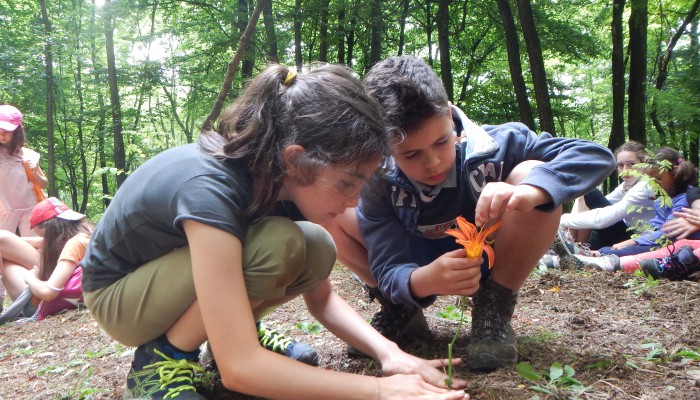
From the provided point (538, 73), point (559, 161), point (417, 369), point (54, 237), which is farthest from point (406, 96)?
point (538, 73)

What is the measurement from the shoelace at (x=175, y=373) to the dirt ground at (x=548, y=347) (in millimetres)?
200

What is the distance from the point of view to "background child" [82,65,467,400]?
140 centimetres

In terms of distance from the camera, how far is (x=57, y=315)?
421 centimetres

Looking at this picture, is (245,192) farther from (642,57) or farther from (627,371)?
(642,57)

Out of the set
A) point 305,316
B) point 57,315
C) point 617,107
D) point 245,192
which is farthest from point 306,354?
point 617,107

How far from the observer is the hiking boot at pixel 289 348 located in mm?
1992

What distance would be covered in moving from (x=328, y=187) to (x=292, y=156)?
147 millimetres

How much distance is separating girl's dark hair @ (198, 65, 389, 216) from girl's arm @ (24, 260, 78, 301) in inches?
120

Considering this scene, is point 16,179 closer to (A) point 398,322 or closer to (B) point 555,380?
(A) point 398,322

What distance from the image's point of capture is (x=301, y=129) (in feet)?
5.07

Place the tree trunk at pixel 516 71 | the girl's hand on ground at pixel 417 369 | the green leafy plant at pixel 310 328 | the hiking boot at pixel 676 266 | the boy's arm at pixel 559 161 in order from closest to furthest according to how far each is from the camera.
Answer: the girl's hand on ground at pixel 417 369 → the boy's arm at pixel 559 161 → the green leafy plant at pixel 310 328 → the hiking boot at pixel 676 266 → the tree trunk at pixel 516 71

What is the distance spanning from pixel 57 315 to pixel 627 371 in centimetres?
408

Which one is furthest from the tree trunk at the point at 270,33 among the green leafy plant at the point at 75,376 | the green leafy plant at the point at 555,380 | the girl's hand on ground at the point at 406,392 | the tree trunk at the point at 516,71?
the girl's hand on ground at the point at 406,392

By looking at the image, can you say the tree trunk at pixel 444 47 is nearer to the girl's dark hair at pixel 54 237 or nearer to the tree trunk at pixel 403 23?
the tree trunk at pixel 403 23
